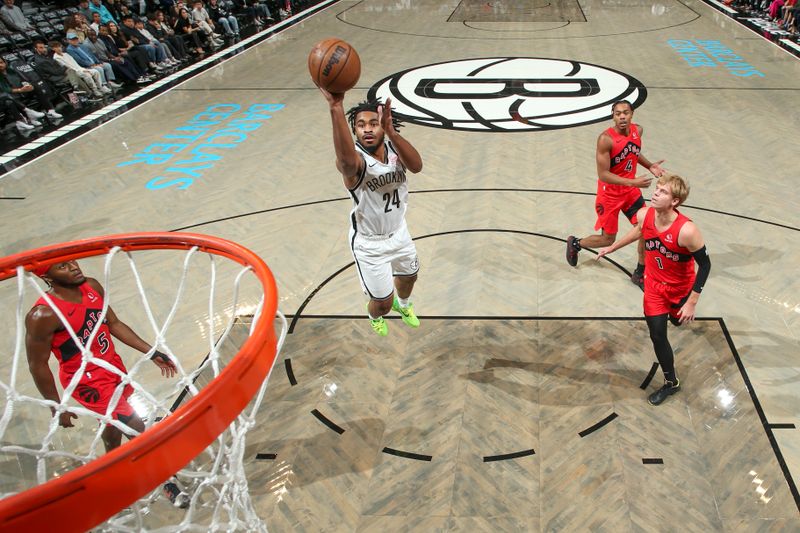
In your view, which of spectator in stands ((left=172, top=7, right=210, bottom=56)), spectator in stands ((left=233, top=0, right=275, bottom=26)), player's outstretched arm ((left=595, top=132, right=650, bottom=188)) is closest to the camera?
player's outstretched arm ((left=595, top=132, right=650, bottom=188))

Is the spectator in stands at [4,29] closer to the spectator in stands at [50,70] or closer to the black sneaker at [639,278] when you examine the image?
the spectator in stands at [50,70]

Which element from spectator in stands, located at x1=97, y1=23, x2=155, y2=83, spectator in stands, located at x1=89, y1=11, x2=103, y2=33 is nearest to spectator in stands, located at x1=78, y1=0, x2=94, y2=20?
spectator in stands, located at x1=89, y1=11, x2=103, y2=33

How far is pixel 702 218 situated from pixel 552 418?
3.39 metres

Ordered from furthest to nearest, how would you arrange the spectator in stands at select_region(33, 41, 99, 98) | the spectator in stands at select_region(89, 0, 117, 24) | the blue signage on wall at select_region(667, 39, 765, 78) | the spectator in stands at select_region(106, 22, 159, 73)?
the spectator in stands at select_region(89, 0, 117, 24) < the spectator in stands at select_region(106, 22, 159, 73) < the blue signage on wall at select_region(667, 39, 765, 78) < the spectator in stands at select_region(33, 41, 99, 98)

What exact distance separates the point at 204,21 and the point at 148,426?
13.6 meters

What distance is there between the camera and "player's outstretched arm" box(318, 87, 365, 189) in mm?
2936

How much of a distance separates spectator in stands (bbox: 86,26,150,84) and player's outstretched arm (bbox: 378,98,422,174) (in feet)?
33.2

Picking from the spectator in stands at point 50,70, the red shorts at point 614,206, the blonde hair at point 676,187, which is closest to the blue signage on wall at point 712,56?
the red shorts at point 614,206

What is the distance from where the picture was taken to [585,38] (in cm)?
1335

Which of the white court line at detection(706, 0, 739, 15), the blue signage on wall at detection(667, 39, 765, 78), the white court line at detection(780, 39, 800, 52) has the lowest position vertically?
the white court line at detection(706, 0, 739, 15)

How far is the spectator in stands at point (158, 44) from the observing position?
40.9ft

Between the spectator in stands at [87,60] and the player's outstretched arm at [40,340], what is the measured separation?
9926 mm

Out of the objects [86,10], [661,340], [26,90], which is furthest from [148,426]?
[86,10]

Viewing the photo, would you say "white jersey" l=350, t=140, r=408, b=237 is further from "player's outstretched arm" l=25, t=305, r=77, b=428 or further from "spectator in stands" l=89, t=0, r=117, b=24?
"spectator in stands" l=89, t=0, r=117, b=24
